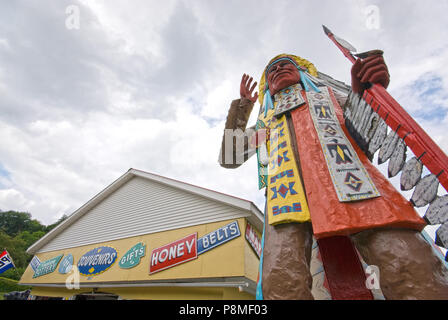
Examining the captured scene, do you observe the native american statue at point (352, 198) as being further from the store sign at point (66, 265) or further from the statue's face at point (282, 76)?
the store sign at point (66, 265)

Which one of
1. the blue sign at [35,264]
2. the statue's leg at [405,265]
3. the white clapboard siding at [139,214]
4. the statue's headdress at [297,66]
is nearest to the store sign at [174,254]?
the white clapboard siding at [139,214]

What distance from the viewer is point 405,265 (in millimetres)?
1536

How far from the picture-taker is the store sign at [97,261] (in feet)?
22.2

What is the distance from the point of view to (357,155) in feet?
7.43

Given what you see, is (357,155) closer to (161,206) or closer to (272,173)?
(272,173)

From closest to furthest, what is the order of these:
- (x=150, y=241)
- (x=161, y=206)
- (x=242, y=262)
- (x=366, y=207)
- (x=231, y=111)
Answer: (x=366, y=207) → (x=231, y=111) → (x=242, y=262) → (x=150, y=241) → (x=161, y=206)

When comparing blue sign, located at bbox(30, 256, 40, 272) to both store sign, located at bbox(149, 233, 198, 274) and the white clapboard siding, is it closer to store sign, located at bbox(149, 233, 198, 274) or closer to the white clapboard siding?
the white clapboard siding

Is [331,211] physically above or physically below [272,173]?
below

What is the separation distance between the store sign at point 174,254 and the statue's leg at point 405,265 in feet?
13.6

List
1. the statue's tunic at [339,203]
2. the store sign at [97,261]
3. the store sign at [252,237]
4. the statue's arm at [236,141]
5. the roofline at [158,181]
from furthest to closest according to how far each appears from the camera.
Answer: the store sign at [97,261] < the roofline at [158,181] < the store sign at [252,237] < the statue's arm at [236,141] < the statue's tunic at [339,203]

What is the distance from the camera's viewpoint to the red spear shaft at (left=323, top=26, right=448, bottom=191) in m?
1.58

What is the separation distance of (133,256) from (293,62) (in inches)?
248

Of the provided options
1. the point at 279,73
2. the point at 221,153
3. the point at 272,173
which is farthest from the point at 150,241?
the point at 279,73
